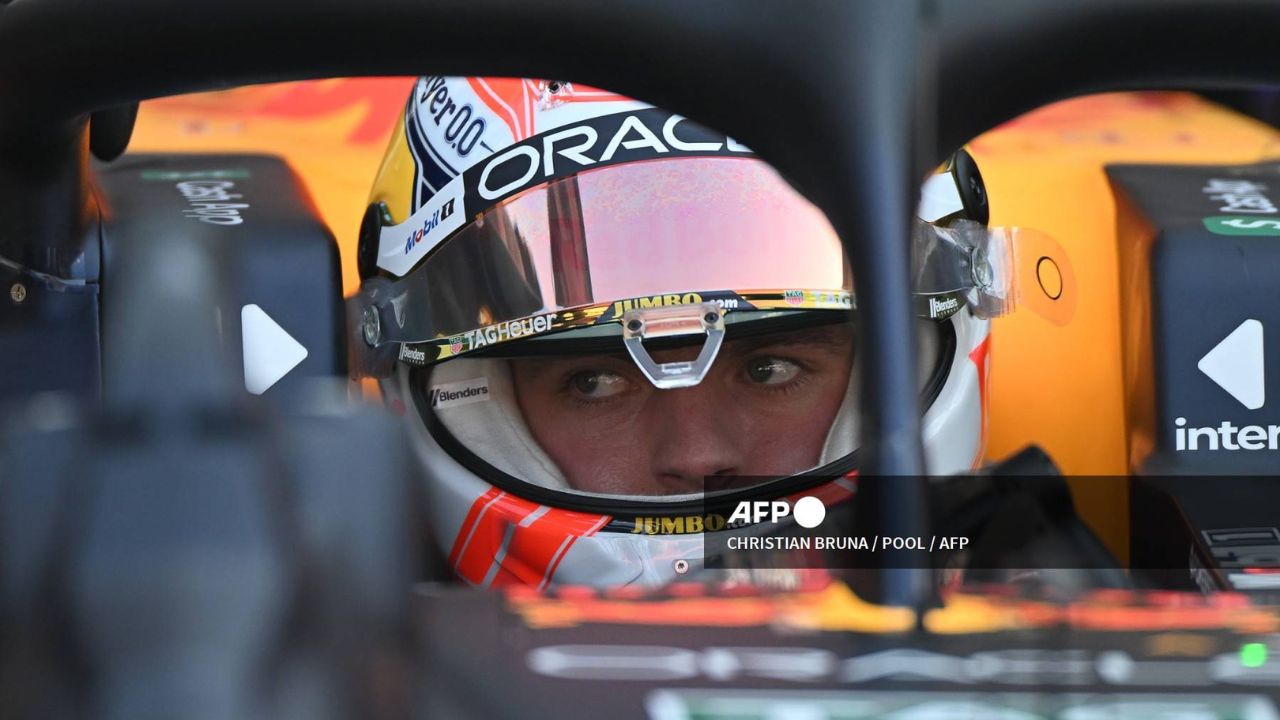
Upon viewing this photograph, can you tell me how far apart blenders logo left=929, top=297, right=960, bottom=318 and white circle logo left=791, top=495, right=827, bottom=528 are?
24 cm

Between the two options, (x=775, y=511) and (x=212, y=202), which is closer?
(x=775, y=511)

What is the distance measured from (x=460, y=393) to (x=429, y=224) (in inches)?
7.1

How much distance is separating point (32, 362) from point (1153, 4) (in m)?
0.94

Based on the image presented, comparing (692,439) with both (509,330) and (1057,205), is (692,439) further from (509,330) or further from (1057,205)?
(1057,205)

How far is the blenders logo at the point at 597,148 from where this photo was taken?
1.42 metres

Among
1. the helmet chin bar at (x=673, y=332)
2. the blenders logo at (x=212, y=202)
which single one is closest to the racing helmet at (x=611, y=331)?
Result: the helmet chin bar at (x=673, y=332)

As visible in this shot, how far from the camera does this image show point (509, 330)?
143cm

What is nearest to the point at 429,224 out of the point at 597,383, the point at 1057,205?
the point at 597,383

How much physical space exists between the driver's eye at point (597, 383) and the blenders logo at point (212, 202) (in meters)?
0.36

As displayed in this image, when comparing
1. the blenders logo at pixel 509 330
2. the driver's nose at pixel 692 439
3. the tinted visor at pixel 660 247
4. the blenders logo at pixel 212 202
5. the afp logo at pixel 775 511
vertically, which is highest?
the blenders logo at pixel 212 202

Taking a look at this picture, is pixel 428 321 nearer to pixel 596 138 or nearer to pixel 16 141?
pixel 596 138

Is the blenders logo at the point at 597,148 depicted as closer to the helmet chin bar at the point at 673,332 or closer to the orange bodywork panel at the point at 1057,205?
the helmet chin bar at the point at 673,332

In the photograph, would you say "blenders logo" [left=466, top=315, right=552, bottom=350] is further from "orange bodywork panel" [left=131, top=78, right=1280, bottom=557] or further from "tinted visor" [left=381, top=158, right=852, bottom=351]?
"orange bodywork panel" [left=131, top=78, right=1280, bottom=557]

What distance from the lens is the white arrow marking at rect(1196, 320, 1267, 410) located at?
146cm
